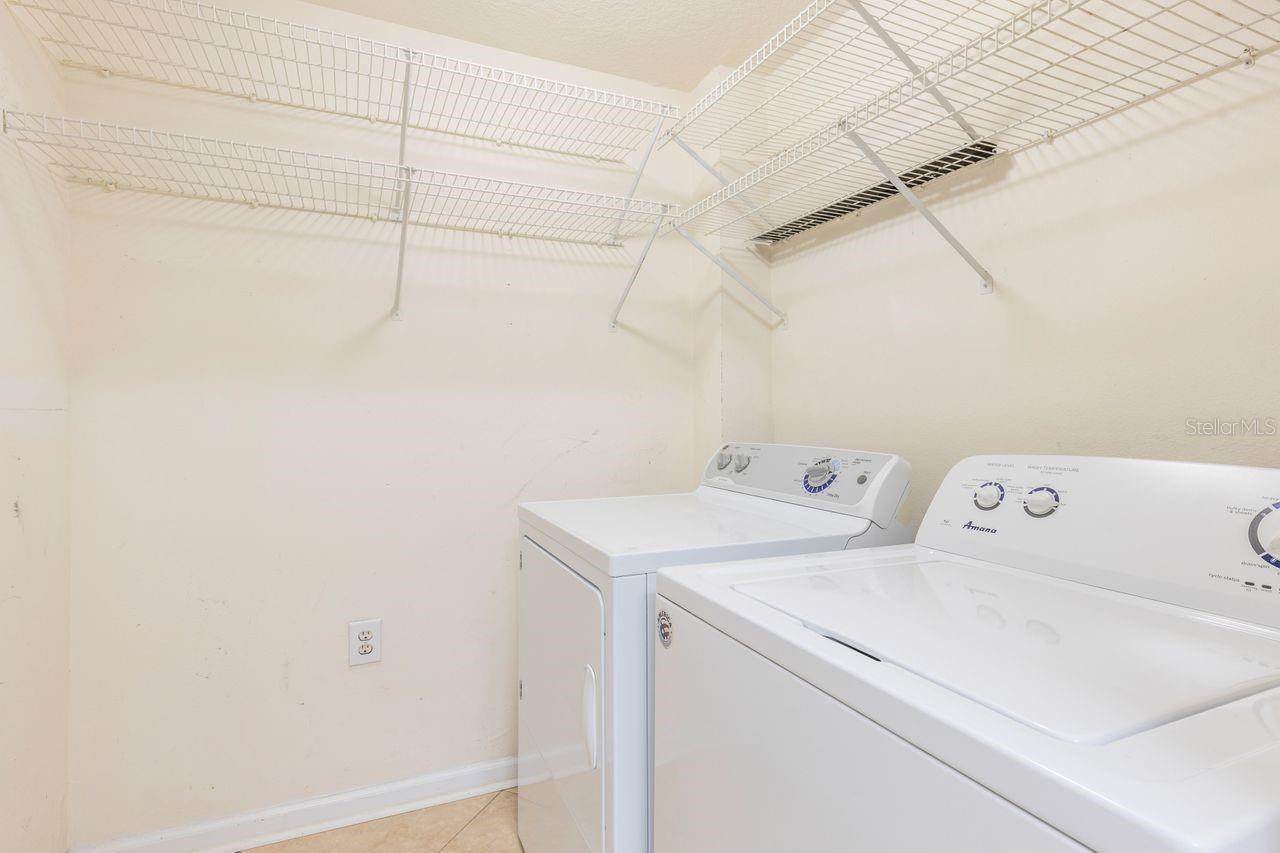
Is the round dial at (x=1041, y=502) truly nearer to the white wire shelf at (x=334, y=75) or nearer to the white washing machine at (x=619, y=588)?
the white washing machine at (x=619, y=588)

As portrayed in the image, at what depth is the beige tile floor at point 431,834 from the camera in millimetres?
1653

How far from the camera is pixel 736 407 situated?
202 centimetres

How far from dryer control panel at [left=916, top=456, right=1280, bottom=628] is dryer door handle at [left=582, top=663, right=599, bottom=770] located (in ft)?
2.22

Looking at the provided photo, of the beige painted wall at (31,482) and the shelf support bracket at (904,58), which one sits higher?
the shelf support bracket at (904,58)

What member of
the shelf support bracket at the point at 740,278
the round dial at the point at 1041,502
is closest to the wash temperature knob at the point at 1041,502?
the round dial at the point at 1041,502

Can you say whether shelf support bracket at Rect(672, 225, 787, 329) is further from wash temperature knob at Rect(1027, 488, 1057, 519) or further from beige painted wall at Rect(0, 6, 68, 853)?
beige painted wall at Rect(0, 6, 68, 853)

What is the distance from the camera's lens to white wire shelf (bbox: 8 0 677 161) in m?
1.40

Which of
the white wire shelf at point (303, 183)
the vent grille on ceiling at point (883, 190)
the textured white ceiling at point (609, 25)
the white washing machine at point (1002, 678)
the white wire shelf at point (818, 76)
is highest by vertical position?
the textured white ceiling at point (609, 25)

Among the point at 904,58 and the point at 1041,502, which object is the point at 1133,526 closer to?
the point at 1041,502

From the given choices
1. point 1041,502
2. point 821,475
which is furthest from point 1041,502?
point 821,475

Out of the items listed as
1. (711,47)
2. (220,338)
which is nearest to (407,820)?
(220,338)

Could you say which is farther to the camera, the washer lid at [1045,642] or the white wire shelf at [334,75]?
the white wire shelf at [334,75]

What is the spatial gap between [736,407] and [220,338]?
4.99ft

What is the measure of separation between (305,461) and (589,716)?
114 cm
